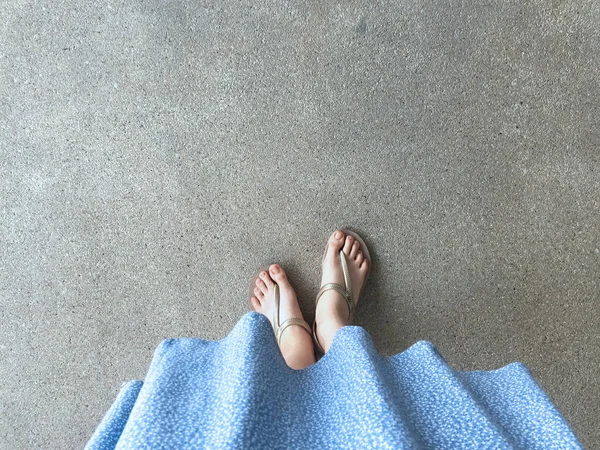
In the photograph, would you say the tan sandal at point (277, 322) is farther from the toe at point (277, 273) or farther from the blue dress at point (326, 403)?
the blue dress at point (326, 403)

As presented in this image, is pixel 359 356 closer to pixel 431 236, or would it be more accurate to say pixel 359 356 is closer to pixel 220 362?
pixel 220 362

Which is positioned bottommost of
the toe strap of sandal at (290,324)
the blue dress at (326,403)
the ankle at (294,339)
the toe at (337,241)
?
the blue dress at (326,403)

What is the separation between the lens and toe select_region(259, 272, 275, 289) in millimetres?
1083

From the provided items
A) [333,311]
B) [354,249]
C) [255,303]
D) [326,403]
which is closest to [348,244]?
[354,249]

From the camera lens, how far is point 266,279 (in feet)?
3.58

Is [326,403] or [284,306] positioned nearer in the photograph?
[326,403]

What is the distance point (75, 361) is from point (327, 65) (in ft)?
3.00

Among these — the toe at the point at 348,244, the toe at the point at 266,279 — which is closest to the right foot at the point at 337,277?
the toe at the point at 348,244

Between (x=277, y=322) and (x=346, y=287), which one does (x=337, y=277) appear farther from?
(x=277, y=322)

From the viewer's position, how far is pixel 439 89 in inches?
41.8

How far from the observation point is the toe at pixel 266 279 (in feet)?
3.55

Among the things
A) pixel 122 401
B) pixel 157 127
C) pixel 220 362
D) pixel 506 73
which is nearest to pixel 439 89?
pixel 506 73

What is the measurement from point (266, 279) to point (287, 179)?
24cm

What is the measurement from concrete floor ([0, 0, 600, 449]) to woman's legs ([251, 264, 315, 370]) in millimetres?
43
